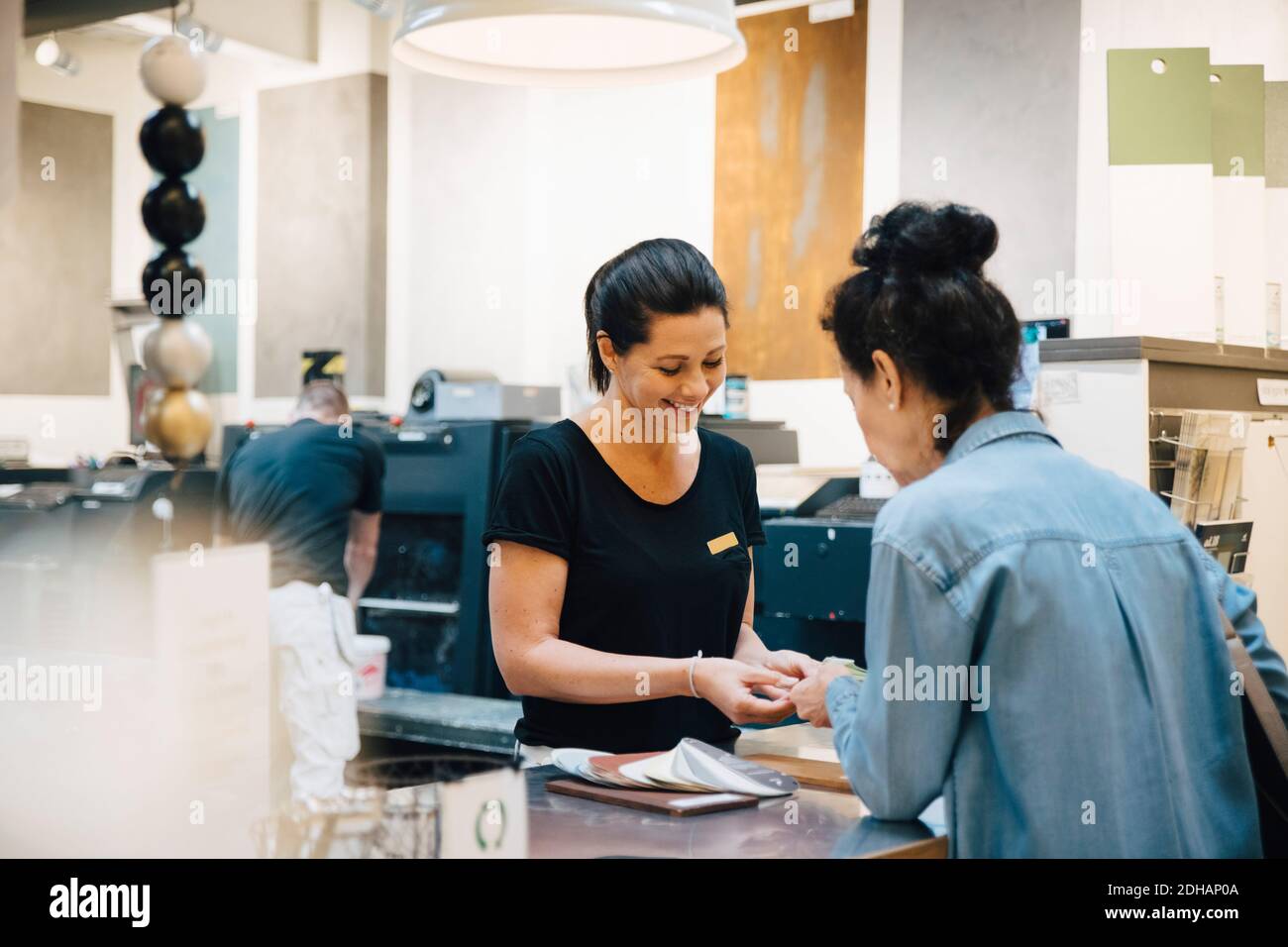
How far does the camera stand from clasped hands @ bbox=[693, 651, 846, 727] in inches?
67.5

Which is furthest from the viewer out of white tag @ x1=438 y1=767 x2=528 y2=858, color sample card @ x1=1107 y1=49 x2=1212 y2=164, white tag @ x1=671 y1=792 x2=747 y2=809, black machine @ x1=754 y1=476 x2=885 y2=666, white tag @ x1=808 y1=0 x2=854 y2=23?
white tag @ x1=808 y1=0 x2=854 y2=23

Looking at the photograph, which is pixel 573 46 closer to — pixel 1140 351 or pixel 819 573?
pixel 1140 351

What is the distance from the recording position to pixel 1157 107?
3271 mm

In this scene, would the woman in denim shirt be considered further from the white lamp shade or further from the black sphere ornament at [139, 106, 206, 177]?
the black sphere ornament at [139, 106, 206, 177]

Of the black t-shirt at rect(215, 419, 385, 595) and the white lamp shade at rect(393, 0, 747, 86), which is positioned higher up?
the white lamp shade at rect(393, 0, 747, 86)

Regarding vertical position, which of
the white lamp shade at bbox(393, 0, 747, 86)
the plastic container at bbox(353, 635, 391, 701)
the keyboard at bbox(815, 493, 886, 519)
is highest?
the white lamp shade at bbox(393, 0, 747, 86)

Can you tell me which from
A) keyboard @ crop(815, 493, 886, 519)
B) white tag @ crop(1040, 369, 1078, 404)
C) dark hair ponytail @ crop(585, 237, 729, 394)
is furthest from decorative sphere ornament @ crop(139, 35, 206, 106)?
keyboard @ crop(815, 493, 886, 519)

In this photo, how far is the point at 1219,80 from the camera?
3.49m

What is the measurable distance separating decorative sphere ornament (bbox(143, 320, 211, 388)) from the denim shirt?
3.29 ft

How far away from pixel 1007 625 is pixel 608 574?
2.63 ft

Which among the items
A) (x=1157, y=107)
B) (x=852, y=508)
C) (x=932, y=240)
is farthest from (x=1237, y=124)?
(x=932, y=240)

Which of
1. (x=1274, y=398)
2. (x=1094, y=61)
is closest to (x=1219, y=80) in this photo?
(x=1274, y=398)
